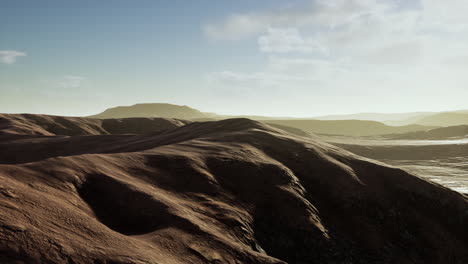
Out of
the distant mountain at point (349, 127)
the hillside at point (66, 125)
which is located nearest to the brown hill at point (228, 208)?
the hillside at point (66, 125)

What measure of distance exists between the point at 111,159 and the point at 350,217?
10.2 meters

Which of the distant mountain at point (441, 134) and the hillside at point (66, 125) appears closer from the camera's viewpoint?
the hillside at point (66, 125)

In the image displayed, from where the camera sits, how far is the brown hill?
250 inches

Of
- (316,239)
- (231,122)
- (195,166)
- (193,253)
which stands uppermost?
(231,122)

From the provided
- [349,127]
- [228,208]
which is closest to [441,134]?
[349,127]

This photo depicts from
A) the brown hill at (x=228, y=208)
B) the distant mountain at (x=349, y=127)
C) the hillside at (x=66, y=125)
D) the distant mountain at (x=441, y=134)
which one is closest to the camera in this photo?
the brown hill at (x=228, y=208)

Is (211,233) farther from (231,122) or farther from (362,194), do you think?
(231,122)

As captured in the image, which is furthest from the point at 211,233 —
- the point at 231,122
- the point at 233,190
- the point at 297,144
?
the point at 231,122

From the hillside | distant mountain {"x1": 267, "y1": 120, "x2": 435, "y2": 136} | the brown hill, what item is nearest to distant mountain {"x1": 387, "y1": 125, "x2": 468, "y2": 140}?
distant mountain {"x1": 267, "y1": 120, "x2": 435, "y2": 136}

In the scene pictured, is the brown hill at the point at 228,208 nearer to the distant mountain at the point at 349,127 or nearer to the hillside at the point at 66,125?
the hillside at the point at 66,125

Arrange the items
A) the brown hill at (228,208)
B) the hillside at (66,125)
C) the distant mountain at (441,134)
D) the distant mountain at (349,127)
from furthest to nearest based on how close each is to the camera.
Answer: the distant mountain at (349,127), the distant mountain at (441,134), the hillside at (66,125), the brown hill at (228,208)

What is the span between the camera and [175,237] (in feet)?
25.3

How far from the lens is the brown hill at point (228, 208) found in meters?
6.35

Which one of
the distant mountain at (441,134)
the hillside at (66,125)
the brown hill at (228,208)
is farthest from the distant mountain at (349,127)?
the brown hill at (228,208)
